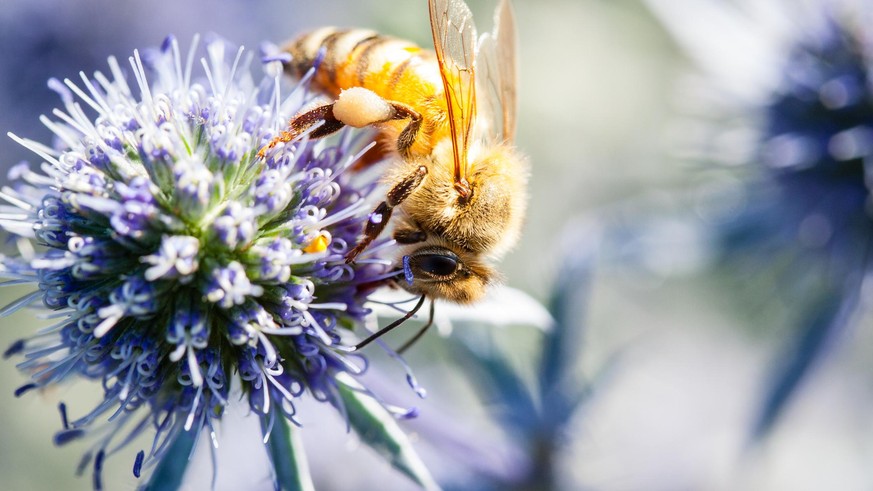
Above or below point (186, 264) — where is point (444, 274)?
below

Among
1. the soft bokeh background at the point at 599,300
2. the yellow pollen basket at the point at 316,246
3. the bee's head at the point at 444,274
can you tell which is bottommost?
the soft bokeh background at the point at 599,300

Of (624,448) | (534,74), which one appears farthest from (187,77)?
(534,74)

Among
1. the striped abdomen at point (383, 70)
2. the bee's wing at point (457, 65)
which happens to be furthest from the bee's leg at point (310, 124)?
the bee's wing at point (457, 65)

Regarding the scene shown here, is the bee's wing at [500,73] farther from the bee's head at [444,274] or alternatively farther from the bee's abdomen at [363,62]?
the bee's head at [444,274]

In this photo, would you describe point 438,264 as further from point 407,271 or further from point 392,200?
point 392,200

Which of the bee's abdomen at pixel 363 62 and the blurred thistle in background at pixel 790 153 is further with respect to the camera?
the blurred thistle in background at pixel 790 153

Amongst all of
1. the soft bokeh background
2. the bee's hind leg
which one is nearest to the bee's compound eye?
the bee's hind leg

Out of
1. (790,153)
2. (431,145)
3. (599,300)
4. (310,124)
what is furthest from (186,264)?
(599,300)
